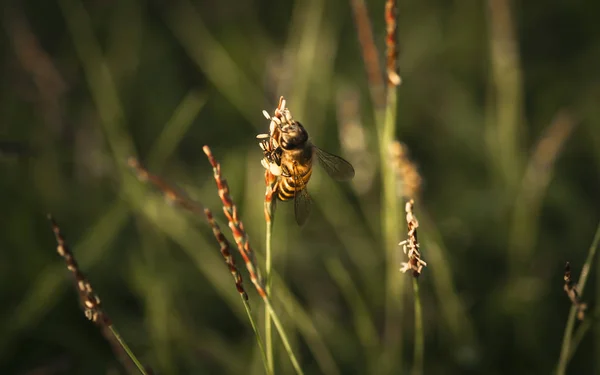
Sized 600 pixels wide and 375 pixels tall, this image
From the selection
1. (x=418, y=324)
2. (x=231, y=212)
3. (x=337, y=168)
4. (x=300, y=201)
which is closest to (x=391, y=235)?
(x=337, y=168)

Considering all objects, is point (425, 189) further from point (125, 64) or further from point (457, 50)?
point (125, 64)

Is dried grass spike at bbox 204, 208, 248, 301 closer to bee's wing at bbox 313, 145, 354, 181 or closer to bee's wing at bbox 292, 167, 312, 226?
bee's wing at bbox 292, 167, 312, 226

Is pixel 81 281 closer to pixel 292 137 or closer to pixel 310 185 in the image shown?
pixel 292 137

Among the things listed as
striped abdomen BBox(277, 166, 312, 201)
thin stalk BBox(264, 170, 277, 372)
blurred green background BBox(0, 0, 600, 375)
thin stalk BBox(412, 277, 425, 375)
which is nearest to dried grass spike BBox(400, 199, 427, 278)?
thin stalk BBox(412, 277, 425, 375)

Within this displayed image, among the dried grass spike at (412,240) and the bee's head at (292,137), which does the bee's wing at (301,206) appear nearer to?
the bee's head at (292,137)

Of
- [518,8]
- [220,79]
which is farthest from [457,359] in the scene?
[518,8]

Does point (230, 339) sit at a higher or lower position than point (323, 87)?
lower
